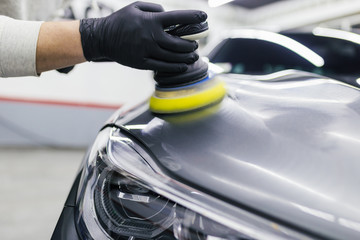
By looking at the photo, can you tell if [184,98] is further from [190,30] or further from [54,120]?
[54,120]

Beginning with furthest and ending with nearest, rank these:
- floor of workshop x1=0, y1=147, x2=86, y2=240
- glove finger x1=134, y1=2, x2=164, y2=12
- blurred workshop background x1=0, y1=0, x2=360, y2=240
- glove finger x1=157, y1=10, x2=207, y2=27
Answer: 1. blurred workshop background x1=0, y1=0, x2=360, y2=240
2. floor of workshop x1=0, y1=147, x2=86, y2=240
3. glove finger x1=134, y1=2, x2=164, y2=12
4. glove finger x1=157, y1=10, x2=207, y2=27

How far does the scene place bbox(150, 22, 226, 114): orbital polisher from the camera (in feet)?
2.93

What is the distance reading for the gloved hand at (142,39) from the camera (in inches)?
35.2

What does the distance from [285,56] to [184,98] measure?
0.99m

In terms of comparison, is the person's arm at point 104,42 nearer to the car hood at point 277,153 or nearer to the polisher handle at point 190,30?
the polisher handle at point 190,30

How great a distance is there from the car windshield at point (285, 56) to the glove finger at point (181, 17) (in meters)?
0.67

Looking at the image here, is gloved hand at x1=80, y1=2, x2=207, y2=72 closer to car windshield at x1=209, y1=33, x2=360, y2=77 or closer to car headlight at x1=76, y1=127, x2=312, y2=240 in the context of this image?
car headlight at x1=76, y1=127, x2=312, y2=240

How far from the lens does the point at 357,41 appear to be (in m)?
1.58

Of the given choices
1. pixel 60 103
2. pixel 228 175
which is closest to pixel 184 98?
pixel 228 175

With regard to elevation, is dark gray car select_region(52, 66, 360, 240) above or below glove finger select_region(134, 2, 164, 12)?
below

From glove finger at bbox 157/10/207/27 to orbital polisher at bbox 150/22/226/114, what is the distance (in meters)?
0.02

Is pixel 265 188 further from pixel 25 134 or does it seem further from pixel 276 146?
pixel 25 134

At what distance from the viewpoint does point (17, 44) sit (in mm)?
894

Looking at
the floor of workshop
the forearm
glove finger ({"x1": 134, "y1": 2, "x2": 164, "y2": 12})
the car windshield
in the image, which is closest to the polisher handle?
glove finger ({"x1": 134, "y1": 2, "x2": 164, "y2": 12})
